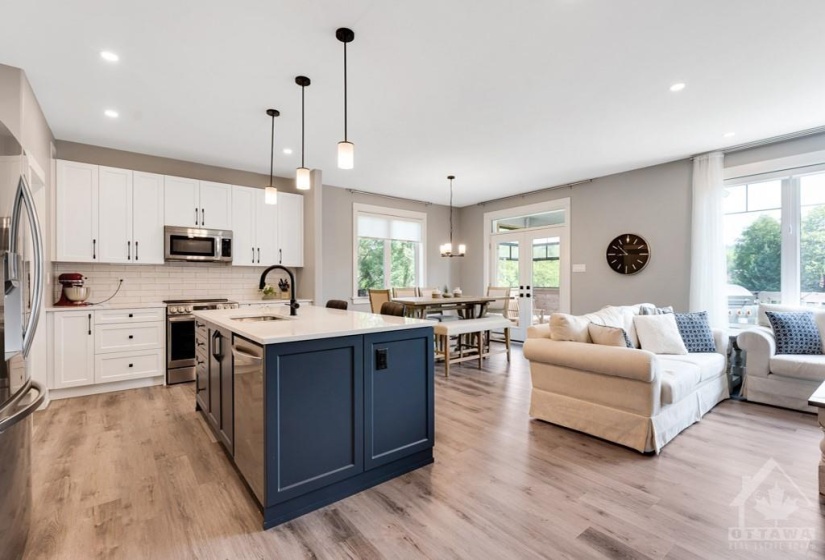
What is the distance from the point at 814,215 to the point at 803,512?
12.1 ft

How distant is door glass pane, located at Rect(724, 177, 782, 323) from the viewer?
434 centimetres

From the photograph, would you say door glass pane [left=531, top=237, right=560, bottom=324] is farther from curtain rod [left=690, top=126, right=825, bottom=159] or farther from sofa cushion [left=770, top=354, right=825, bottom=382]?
sofa cushion [left=770, top=354, right=825, bottom=382]

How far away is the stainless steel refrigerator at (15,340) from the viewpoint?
1419mm

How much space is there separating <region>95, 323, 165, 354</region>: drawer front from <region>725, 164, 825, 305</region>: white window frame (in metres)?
6.91

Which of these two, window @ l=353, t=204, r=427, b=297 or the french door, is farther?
window @ l=353, t=204, r=427, b=297

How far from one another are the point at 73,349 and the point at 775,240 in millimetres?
7535

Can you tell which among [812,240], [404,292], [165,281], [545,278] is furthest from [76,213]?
[812,240]

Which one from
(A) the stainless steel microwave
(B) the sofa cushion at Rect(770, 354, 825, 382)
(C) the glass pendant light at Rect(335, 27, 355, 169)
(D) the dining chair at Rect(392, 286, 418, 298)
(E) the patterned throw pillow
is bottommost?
(B) the sofa cushion at Rect(770, 354, 825, 382)

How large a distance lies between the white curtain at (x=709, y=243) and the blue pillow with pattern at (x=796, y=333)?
78 centimetres

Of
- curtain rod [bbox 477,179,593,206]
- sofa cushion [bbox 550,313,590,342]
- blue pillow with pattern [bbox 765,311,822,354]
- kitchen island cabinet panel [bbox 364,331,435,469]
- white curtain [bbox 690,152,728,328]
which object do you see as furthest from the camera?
curtain rod [bbox 477,179,593,206]

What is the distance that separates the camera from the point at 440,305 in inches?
194

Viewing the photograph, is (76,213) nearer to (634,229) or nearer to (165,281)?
(165,281)

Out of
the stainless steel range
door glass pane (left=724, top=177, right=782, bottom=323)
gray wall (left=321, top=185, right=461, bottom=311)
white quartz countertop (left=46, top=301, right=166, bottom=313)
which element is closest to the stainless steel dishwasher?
the stainless steel range

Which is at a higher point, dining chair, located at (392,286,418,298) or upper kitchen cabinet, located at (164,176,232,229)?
upper kitchen cabinet, located at (164,176,232,229)
